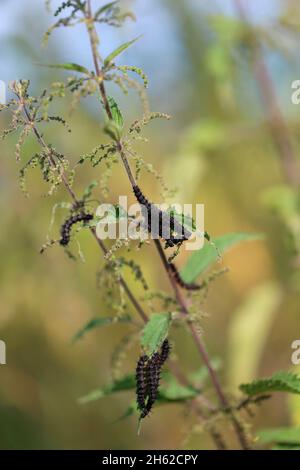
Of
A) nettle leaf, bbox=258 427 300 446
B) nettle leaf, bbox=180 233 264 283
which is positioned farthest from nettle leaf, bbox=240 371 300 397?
nettle leaf, bbox=180 233 264 283

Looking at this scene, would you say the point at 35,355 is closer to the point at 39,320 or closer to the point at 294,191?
the point at 39,320

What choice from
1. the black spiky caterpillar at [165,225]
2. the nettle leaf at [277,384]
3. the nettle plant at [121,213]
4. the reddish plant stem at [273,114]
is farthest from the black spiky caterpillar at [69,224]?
the reddish plant stem at [273,114]

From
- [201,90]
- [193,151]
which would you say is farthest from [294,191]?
[201,90]

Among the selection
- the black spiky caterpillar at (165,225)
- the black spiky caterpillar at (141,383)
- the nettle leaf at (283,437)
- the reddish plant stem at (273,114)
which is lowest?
the black spiky caterpillar at (141,383)

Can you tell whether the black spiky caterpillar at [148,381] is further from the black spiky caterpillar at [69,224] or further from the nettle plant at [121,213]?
the black spiky caterpillar at [69,224]

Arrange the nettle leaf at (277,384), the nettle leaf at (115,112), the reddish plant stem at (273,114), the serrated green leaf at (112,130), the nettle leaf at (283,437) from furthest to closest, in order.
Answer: the reddish plant stem at (273,114) < the nettle leaf at (283,437) < the nettle leaf at (277,384) < the nettle leaf at (115,112) < the serrated green leaf at (112,130)
